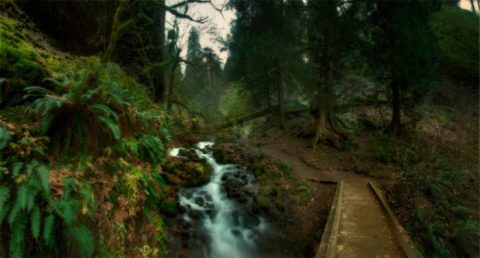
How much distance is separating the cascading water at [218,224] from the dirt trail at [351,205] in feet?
9.85

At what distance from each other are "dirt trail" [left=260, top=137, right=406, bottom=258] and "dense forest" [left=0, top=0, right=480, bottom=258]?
60mm

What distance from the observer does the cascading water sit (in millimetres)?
7863

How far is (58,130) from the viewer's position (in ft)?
12.1

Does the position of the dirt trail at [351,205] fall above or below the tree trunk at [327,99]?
below

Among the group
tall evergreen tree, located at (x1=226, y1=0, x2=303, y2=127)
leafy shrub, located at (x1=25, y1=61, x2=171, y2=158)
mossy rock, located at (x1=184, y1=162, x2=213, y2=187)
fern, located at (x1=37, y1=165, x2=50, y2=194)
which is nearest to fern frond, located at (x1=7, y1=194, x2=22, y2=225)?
fern, located at (x1=37, y1=165, x2=50, y2=194)

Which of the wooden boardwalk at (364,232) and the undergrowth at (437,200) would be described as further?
the undergrowth at (437,200)

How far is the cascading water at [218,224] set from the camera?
7863 mm

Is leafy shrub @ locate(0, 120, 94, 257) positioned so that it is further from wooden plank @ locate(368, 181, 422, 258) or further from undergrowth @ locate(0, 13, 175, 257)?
wooden plank @ locate(368, 181, 422, 258)

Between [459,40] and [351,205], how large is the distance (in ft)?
73.0

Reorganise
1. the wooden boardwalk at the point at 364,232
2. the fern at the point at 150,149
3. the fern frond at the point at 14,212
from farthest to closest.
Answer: the wooden boardwalk at the point at 364,232
the fern at the point at 150,149
the fern frond at the point at 14,212

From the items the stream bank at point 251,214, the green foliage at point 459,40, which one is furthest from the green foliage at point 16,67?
the green foliage at point 459,40

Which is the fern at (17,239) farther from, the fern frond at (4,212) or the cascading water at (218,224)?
the cascading water at (218,224)

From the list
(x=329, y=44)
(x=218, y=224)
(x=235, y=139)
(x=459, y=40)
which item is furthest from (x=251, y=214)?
(x=459, y=40)

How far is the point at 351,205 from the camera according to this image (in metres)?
7.75
